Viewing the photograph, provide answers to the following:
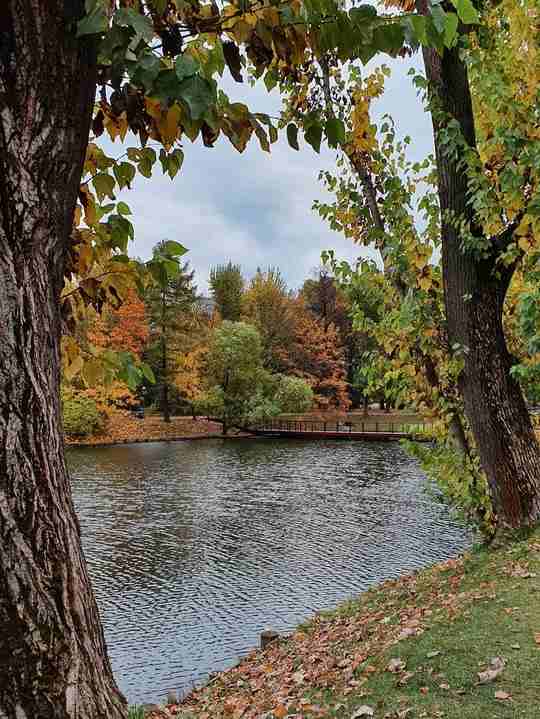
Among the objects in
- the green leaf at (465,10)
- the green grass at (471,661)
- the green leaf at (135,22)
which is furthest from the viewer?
the green grass at (471,661)

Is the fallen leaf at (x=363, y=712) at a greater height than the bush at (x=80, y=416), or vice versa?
the bush at (x=80, y=416)

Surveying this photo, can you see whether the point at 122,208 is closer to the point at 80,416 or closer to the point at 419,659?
the point at 419,659

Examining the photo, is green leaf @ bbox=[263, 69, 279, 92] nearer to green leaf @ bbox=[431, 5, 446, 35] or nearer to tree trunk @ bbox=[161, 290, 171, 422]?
green leaf @ bbox=[431, 5, 446, 35]

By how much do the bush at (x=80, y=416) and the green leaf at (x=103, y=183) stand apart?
28.1m

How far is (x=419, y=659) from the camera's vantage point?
3766mm

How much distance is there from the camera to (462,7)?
4.51ft

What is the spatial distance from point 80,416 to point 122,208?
28.7 meters

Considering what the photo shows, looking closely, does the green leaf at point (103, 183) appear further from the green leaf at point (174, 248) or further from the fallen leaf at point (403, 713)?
the fallen leaf at point (403, 713)

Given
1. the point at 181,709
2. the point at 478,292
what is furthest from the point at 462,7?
the point at 181,709

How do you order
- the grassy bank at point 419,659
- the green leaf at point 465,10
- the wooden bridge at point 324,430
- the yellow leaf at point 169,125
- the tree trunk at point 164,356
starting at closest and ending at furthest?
the green leaf at point 465,10 → the yellow leaf at point 169,125 → the grassy bank at point 419,659 → the wooden bridge at point 324,430 → the tree trunk at point 164,356

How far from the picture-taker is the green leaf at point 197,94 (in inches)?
49.8

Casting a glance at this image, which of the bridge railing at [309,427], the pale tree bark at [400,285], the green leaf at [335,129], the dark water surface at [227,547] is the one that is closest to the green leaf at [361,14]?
the green leaf at [335,129]

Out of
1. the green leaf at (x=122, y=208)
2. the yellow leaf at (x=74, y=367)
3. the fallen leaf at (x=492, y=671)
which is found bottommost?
the fallen leaf at (x=492, y=671)

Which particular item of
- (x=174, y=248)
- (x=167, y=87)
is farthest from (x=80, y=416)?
(x=167, y=87)
